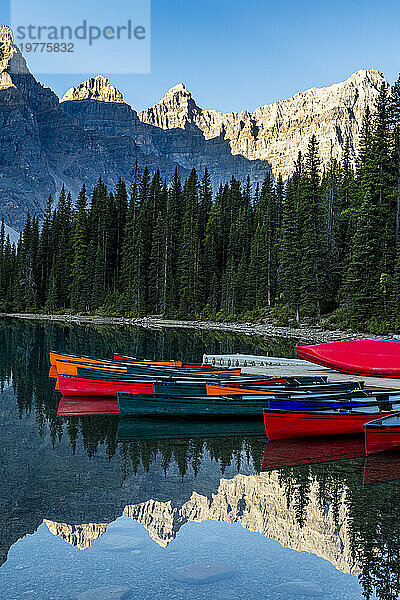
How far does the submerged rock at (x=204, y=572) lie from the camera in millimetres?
7668

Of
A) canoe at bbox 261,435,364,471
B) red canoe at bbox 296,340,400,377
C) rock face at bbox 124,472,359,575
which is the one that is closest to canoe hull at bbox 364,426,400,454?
canoe at bbox 261,435,364,471

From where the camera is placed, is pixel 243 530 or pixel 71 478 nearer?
pixel 243 530

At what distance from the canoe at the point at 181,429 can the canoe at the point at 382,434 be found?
3482 millimetres

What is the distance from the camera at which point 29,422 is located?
16375 millimetres

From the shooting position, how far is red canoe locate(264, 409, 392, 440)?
14.3 meters

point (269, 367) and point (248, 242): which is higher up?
point (248, 242)

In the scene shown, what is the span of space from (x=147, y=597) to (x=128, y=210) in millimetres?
92006

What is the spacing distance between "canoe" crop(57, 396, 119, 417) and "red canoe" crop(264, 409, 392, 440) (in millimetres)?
6032

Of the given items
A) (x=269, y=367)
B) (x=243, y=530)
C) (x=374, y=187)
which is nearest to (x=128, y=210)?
(x=374, y=187)

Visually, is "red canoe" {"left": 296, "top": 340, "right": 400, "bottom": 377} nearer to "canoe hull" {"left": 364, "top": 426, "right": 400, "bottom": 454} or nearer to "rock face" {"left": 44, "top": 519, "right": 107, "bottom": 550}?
"canoe hull" {"left": 364, "top": 426, "right": 400, "bottom": 454}

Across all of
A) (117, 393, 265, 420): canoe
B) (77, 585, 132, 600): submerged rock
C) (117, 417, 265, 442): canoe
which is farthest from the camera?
(117, 393, 265, 420): canoe

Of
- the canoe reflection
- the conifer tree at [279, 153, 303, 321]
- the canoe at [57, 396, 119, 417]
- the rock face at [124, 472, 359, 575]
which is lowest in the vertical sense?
the rock face at [124, 472, 359, 575]

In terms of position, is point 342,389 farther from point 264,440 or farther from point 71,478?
point 71,478

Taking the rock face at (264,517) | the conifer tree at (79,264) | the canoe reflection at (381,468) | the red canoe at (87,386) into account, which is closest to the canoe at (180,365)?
the red canoe at (87,386)
